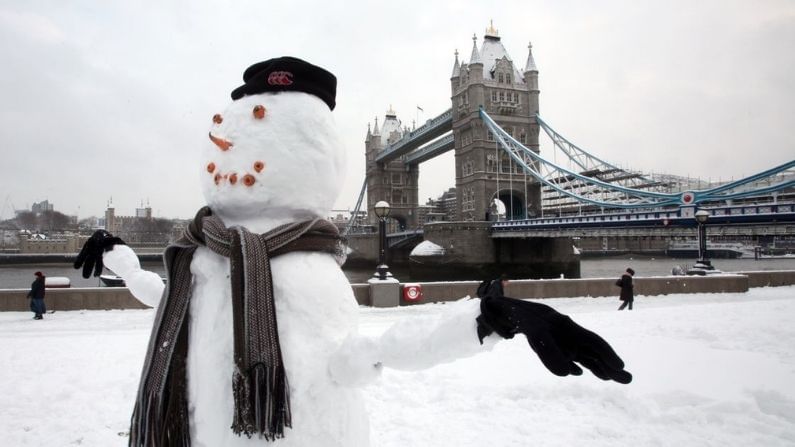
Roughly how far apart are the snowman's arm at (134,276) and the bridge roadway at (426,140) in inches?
1713

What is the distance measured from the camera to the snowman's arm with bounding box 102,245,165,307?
2.36m

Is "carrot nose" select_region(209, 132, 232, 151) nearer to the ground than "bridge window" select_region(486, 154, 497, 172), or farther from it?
nearer to the ground

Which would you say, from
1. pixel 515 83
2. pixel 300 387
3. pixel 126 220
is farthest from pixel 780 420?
pixel 126 220

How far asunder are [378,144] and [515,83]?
1024 inches

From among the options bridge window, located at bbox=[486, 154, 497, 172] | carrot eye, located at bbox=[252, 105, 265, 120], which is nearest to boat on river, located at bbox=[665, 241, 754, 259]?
bridge window, located at bbox=[486, 154, 497, 172]

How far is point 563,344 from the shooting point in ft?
4.07

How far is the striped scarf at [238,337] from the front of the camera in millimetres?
1445

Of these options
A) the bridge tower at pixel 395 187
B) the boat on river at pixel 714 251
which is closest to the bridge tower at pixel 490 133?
the bridge tower at pixel 395 187

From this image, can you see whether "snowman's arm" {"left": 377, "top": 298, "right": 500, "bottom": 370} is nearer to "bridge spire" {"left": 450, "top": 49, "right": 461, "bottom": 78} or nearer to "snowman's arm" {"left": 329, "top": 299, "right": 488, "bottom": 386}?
"snowman's arm" {"left": 329, "top": 299, "right": 488, "bottom": 386}

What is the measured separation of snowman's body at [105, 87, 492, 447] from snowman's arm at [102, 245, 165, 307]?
0.72 m

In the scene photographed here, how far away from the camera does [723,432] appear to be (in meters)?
3.37

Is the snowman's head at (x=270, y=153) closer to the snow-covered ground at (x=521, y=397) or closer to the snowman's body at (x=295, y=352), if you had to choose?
the snowman's body at (x=295, y=352)

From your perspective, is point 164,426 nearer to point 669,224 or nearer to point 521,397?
point 521,397

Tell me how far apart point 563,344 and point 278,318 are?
0.92 metres
